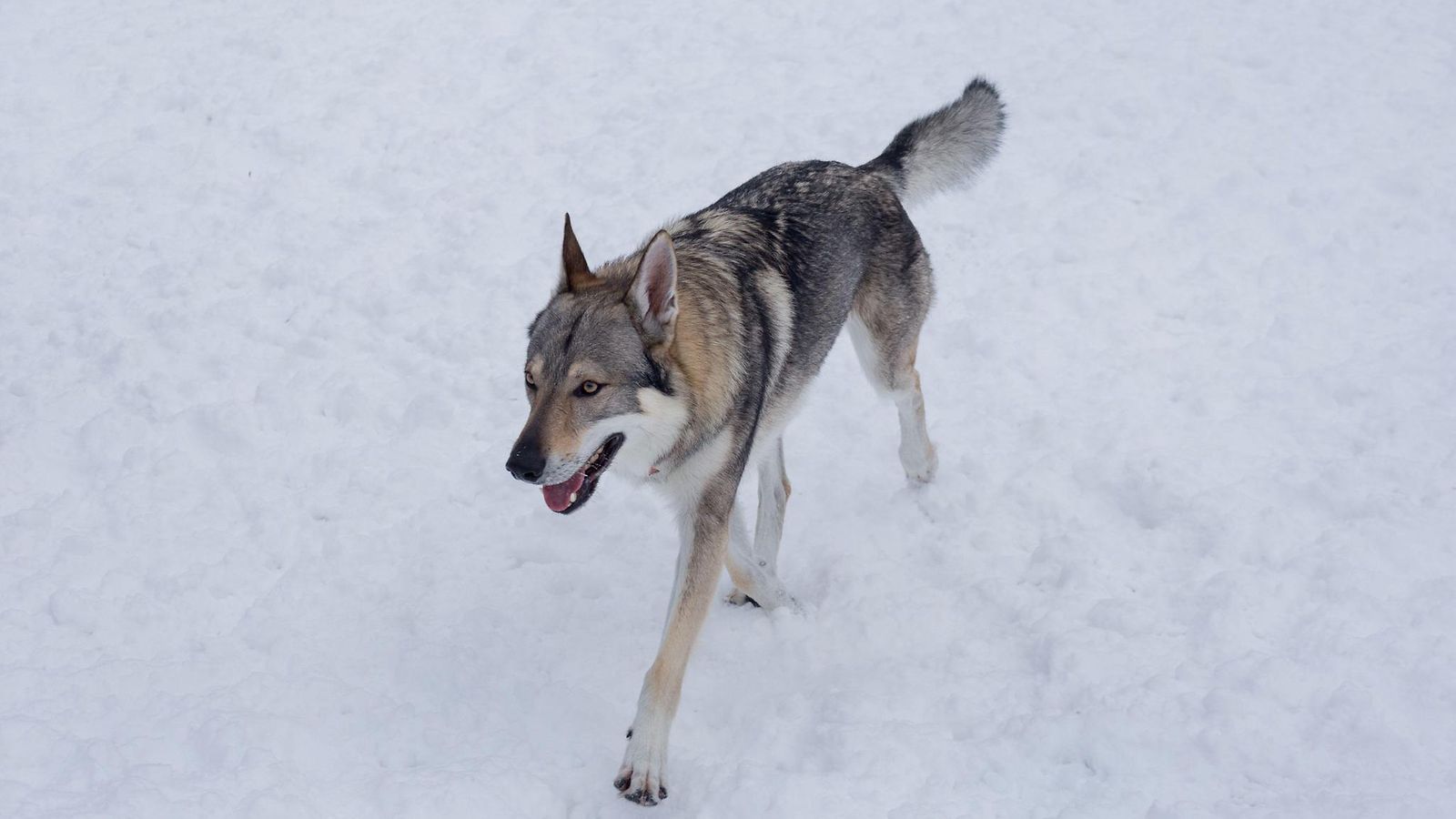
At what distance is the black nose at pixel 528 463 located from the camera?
350 centimetres

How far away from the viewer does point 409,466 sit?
563 centimetres

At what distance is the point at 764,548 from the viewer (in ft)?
16.6

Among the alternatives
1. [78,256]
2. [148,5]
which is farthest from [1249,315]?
[148,5]

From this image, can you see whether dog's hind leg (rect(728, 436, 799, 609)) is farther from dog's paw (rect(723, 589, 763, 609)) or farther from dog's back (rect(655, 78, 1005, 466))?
dog's back (rect(655, 78, 1005, 466))

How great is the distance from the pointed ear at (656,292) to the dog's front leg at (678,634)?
655mm

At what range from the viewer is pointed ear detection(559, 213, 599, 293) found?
4.04 metres

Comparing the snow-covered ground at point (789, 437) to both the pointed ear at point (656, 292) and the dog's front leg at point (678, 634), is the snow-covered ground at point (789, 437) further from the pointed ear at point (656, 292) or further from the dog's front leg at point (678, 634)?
the pointed ear at point (656, 292)

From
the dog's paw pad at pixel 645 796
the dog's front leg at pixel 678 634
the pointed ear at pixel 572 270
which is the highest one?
the pointed ear at pixel 572 270

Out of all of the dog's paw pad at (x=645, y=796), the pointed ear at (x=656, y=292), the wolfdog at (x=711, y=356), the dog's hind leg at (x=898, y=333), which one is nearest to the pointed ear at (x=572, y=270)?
the wolfdog at (x=711, y=356)

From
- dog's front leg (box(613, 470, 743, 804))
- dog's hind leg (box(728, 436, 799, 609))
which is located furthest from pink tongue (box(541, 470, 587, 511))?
dog's hind leg (box(728, 436, 799, 609))

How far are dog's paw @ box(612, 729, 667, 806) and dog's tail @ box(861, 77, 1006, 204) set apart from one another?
3310 millimetres

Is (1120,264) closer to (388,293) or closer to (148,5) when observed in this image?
(388,293)

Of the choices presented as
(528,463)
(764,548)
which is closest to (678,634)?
(528,463)

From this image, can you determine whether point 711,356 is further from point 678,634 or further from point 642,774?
point 642,774
